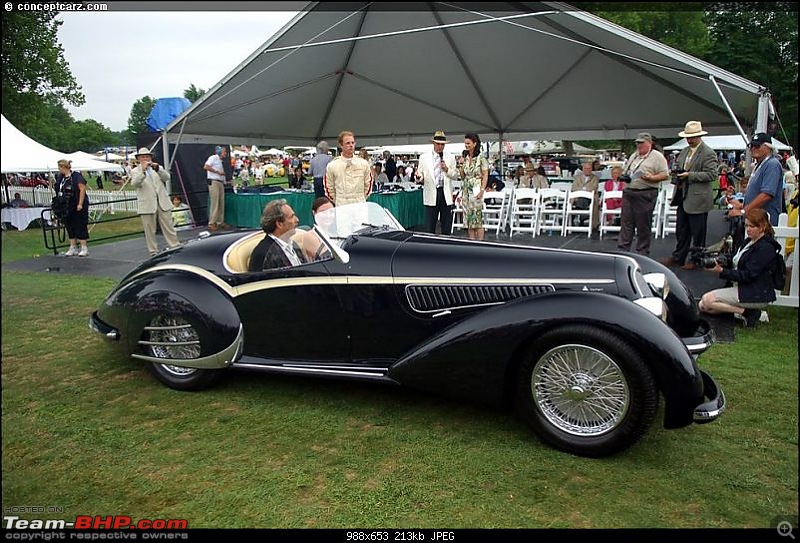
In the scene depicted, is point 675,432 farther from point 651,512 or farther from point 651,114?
point 651,114

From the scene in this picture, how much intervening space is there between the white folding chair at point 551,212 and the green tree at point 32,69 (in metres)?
9.44

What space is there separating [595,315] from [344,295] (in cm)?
174

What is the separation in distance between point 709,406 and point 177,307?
3844 mm

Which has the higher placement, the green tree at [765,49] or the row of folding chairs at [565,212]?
the green tree at [765,49]

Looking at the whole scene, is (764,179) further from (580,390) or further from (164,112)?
(164,112)

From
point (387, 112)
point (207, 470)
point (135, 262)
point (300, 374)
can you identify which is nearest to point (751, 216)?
point (300, 374)

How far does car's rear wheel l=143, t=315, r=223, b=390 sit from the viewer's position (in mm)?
4531

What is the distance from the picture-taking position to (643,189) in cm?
823

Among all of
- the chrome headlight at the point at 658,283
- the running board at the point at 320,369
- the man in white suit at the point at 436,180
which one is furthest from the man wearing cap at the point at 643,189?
the running board at the point at 320,369

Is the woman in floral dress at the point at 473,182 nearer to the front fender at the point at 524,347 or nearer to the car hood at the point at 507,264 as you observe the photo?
the car hood at the point at 507,264

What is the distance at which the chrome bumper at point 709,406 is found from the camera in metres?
3.26

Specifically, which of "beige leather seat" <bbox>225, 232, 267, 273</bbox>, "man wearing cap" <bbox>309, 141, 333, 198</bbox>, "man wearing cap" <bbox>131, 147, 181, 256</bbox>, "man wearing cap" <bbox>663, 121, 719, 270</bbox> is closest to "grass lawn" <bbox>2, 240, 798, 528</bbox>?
"beige leather seat" <bbox>225, 232, 267, 273</bbox>

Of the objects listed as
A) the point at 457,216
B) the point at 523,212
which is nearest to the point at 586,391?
the point at 523,212

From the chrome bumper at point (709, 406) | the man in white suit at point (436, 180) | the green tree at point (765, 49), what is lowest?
the chrome bumper at point (709, 406)
